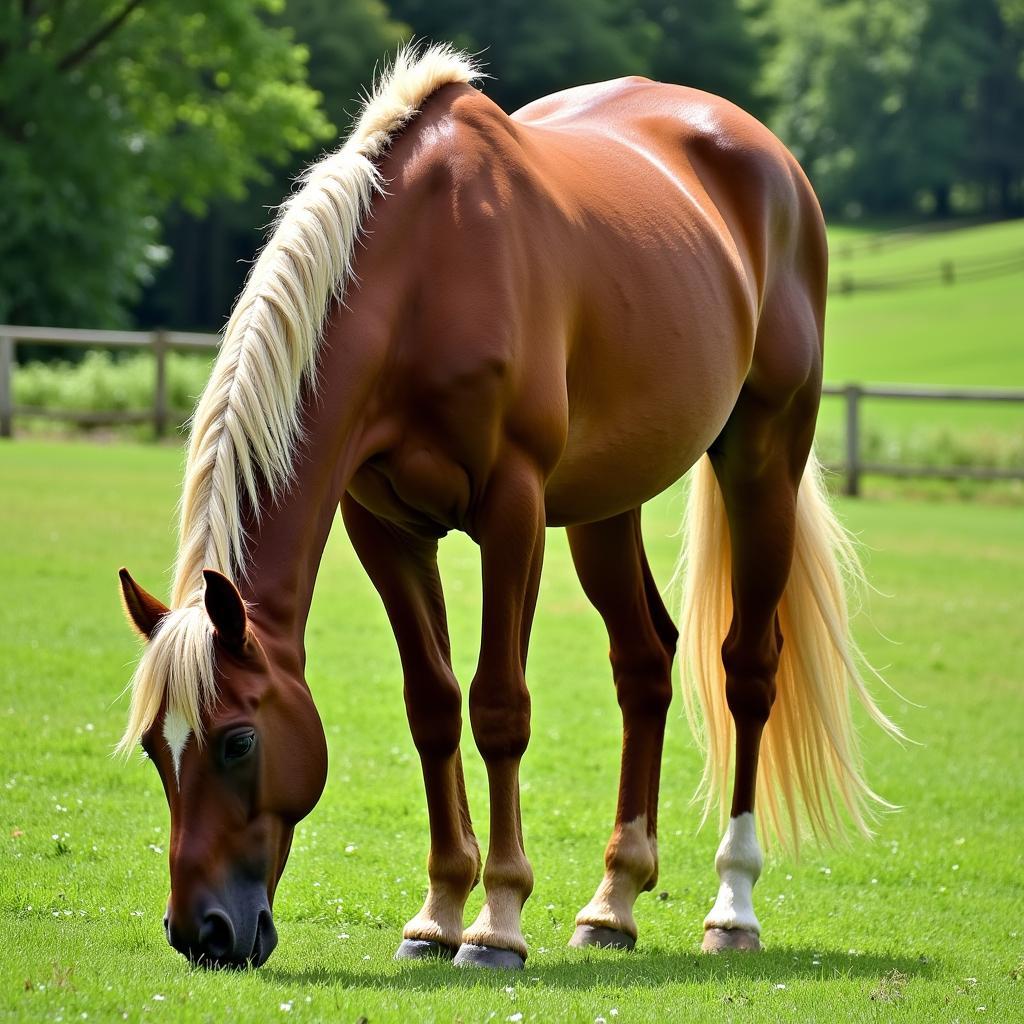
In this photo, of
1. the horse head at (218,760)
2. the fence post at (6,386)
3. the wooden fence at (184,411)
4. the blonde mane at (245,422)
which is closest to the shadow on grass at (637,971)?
the horse head at (218,760)

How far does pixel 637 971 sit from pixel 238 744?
1.37 m

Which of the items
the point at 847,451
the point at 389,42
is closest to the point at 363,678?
the point at 847,451

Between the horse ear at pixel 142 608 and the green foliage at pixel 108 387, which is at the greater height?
the horse ear at pixel 142 608

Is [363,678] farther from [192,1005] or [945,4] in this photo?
[945,4]

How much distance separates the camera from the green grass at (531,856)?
365 centimetres

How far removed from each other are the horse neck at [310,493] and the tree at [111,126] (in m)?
28.3

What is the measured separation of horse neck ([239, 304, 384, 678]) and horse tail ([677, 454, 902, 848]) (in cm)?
210

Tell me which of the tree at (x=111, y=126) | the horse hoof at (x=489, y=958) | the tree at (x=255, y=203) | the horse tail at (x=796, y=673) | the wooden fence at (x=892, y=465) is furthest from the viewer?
the tree at (x=255, y=203)

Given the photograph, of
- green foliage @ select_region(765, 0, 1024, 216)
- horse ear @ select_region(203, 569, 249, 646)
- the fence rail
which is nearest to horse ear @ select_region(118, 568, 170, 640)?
horse ear @ select_region(203, 569, 249, 646)

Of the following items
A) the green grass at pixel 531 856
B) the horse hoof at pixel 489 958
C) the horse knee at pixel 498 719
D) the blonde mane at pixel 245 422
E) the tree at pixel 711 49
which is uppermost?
the tree at pixel 711 49

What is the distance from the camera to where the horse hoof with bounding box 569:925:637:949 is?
15.3 ft

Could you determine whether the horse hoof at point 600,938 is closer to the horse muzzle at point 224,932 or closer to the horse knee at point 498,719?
the horse knee at point 498,719

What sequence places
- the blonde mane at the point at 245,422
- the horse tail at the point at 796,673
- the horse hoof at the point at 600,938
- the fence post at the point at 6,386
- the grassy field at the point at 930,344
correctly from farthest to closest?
the grassy field at the point at 930,344, the fence post at the point at 6,386, the horse tail at the point at 796,673, the horse hoof at the point at 600,938, the blonde mane at the point at 245,422

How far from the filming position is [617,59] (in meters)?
53.0
